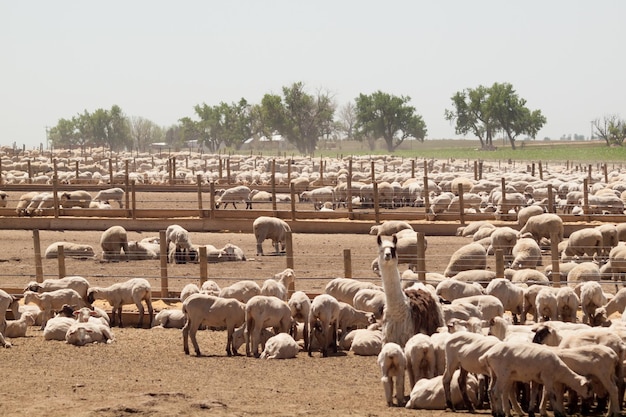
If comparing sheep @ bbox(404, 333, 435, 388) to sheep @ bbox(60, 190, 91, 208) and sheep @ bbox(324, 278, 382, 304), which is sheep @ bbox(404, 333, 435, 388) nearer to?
sheep @ bbox(324, 278, 382, 304)

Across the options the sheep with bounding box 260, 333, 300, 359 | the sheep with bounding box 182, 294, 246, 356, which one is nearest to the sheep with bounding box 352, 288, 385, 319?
the sheep with bounding box 260, 333, 300, 359

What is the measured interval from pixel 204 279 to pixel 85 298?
7.55 ft

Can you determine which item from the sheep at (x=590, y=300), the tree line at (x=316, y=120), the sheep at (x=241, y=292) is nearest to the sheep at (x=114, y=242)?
the sheep at (x=241, y=292)

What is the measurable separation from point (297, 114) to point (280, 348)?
11499cm

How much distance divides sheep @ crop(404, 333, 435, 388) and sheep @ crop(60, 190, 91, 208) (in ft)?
90.3

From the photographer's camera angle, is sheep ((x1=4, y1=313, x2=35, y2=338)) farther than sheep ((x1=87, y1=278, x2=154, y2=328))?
No

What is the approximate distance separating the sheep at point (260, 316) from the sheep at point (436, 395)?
3.99 m

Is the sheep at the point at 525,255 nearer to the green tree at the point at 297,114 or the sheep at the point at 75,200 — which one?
the sheep at the point at 75,200

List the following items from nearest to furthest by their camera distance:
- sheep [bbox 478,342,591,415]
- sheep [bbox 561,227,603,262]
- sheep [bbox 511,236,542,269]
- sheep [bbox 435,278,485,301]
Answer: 1. sheep [bbox 478,342,591,415]
2. sheep [bbox 435,278,485,301]
3. sheep [bbox 511,236,542,269]
4. sheep [bbox 561,227,603,262]

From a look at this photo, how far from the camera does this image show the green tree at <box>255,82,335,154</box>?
128000 millimetres

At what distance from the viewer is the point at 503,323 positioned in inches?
503

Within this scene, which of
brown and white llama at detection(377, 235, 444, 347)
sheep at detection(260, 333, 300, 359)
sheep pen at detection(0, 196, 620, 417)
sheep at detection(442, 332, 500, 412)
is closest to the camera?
sheep at detection(442, 332, 500, 412)

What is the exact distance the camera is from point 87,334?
1636cm

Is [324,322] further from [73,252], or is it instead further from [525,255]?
[73,252]
